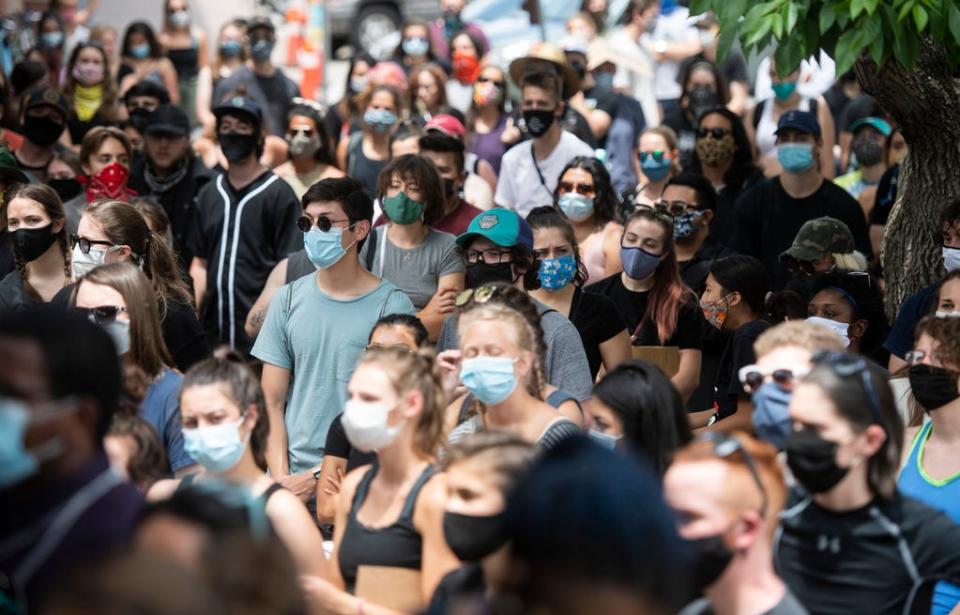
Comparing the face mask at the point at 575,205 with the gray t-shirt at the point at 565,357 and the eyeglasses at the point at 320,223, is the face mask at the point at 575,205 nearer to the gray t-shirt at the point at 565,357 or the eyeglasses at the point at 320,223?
the eyeglasses at the point at 320,223

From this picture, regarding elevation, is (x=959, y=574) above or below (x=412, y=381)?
below

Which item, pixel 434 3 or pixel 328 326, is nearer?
pixel 328 326

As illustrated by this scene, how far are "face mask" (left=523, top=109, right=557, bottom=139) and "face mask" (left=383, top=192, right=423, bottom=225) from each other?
2232mm

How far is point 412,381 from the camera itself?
5.11 m

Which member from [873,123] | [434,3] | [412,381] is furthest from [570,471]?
[434,3]

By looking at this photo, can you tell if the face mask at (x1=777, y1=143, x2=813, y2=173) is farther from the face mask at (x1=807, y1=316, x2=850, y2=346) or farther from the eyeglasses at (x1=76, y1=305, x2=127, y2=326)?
the eyeglasses at (x1=76, y1=305, x2=127, y2=326)

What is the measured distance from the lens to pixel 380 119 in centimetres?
1085

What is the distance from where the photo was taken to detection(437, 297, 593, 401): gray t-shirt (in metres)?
6.47

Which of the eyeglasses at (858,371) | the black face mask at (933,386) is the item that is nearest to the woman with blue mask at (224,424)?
the eyeglasses at (858,371)

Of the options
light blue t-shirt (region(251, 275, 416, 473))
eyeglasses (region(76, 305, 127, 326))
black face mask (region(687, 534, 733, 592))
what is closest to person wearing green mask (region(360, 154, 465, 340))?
light blue t-shirt (region(251, 275, 416, 473))

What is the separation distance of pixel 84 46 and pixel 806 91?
581 cm

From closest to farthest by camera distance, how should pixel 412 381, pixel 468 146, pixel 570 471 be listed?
pixel 570 471 → pixel 412 381 → pixel 468 146

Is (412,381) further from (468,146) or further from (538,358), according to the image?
(468,146)

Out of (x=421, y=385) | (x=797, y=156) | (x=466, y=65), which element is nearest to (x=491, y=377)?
(x=421, y=385)
